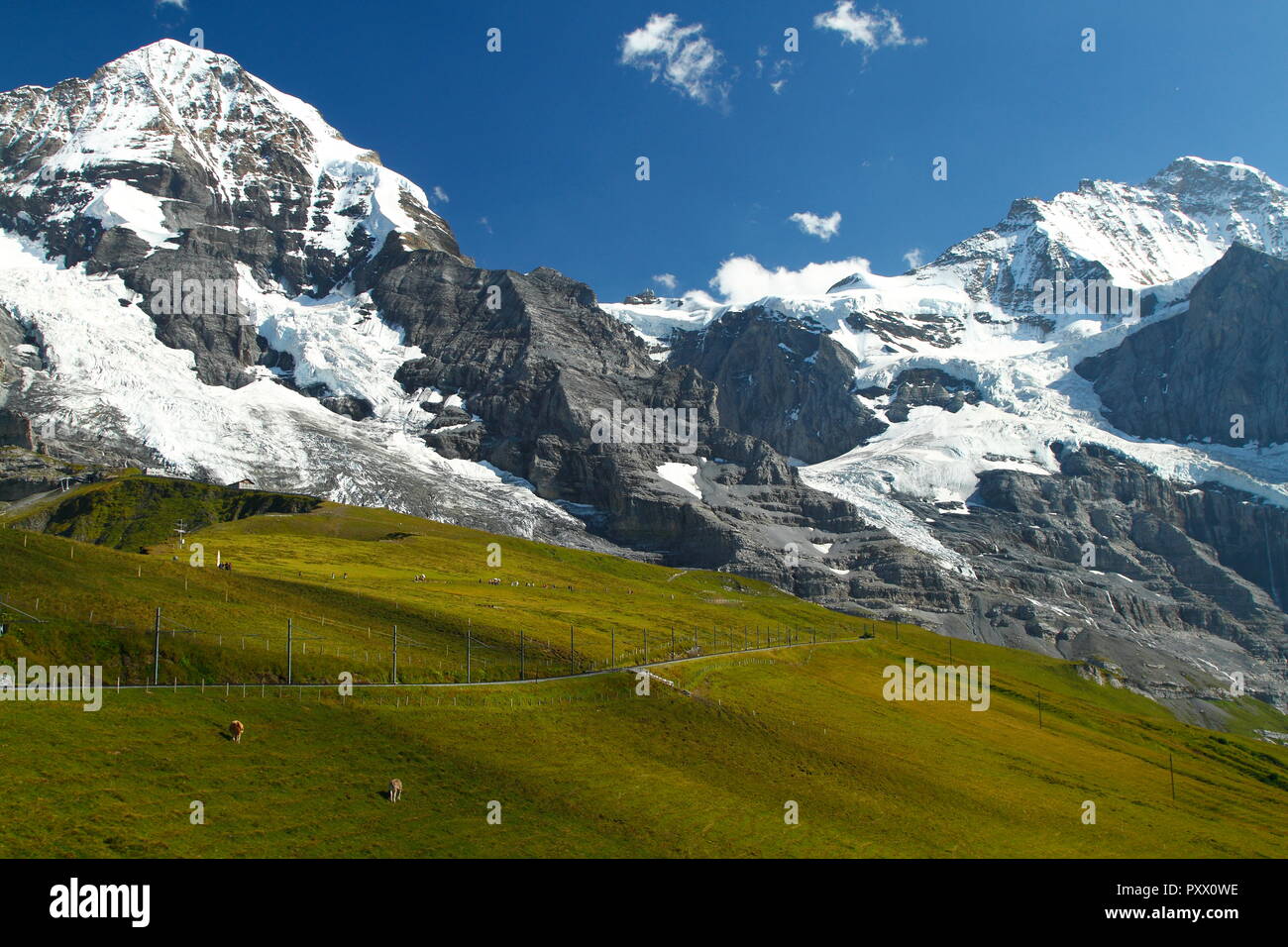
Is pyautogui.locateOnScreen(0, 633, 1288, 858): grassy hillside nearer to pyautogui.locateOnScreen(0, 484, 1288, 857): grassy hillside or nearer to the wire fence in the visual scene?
pyautogui.locateOnScreen(0, 484, 1288, 857): grassy hillside

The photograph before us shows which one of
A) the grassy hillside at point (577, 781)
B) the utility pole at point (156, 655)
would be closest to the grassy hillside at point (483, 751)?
the grassy hillside at point (577, 781)

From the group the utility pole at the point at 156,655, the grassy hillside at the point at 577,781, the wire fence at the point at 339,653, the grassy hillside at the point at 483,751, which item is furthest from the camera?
the wire fence at the point at 339,653

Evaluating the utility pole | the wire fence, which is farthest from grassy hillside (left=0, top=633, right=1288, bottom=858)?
the wire fence

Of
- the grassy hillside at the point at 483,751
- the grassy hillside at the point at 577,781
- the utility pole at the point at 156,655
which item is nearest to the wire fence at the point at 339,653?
the utility pole at the point at 156,655

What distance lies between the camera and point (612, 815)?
69.1 metres

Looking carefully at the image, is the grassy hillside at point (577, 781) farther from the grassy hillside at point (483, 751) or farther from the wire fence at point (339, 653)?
the wire fence at point (339, 653)

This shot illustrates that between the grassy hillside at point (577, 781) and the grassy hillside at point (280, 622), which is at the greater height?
the grassy hillside at point (280, 622)

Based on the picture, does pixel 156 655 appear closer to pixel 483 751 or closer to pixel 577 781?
pixel 483 751

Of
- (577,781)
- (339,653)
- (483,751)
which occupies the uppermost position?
(339,653)

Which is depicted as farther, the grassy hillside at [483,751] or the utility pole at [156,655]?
the utility pole at [156,655]

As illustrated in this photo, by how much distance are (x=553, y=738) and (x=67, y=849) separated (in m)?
38.8

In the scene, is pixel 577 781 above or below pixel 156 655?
below

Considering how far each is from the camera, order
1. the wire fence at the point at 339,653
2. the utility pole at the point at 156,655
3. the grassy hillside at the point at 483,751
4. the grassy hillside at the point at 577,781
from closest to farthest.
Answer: the grassy hillside at the point at 577,781
the grassy hillside at the point at 483,751
the utility pole at the point at 156,655
the wire fence at the point at 339,653

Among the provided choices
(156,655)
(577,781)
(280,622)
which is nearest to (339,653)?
(280,622)
